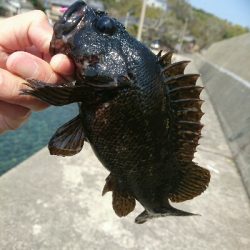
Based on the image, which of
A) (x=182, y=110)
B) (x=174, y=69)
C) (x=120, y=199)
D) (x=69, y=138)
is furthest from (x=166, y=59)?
(x=120, y=199)

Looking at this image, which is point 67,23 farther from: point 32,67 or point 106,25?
point 32,67

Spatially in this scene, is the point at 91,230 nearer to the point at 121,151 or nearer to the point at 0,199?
the point at 0,199

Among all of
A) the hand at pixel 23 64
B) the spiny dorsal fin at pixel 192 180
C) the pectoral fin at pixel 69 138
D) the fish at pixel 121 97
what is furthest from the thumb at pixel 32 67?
the spiny dorsal fin at pixel 192 180

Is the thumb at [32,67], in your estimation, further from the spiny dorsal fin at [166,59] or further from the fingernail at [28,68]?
the spiny dorsal fin at [166,59]

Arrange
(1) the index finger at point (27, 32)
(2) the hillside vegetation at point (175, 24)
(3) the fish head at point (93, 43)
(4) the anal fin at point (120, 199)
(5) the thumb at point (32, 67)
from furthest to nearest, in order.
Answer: (2) the hillside vegetation at point (175, 24) → (1) the index finger at point (27, 32) → (4) the anal fin at point (120, 199) → (5) the thumb at point (32, 67) → (3) the fish head at point (93, 43)

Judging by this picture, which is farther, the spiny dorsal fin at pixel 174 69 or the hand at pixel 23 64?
the hand at pixel 23 64

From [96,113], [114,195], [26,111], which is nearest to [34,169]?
[26,111]
